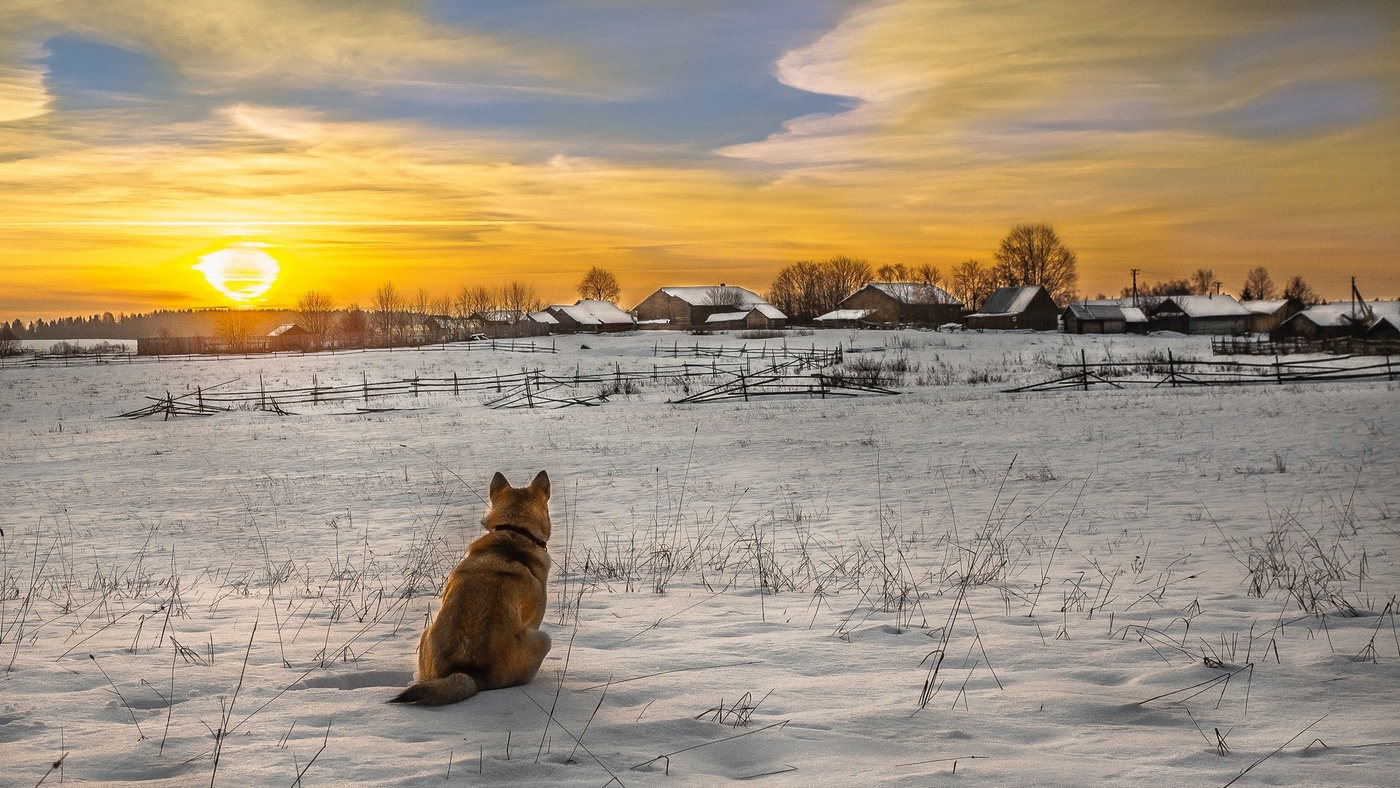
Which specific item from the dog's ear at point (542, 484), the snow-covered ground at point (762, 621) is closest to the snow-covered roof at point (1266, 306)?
the snow-covered ground at point (762, 621)

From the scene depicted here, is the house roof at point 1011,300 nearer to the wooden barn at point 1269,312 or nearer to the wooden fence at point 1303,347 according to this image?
the wooden barn at point 1269,312

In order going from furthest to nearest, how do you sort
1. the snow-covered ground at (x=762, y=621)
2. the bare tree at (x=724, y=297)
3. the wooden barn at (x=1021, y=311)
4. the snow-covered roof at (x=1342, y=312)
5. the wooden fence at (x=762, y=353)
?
the bare tree at (x=724, y=297), the wooden barn at (x=1021, y=311), the snow-covered roof at (x=1342, y=312), the wooden fence at (x=762, y=353), the snow-covered ground at (x=762, y=621)

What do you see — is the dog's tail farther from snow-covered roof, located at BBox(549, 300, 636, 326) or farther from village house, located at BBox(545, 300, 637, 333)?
snow-covered roof, located at BBox(549, 300, 636, 326)

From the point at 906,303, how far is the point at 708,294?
2630cm

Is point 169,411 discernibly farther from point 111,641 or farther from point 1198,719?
point 1198,719

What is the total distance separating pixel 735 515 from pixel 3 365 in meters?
72.5

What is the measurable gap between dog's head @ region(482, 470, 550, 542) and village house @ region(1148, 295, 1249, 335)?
356 feet

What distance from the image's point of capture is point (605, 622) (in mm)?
5984

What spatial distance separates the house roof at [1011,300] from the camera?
Answer: 97562mm

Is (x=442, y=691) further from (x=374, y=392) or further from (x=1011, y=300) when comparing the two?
(x=1011, y=300)

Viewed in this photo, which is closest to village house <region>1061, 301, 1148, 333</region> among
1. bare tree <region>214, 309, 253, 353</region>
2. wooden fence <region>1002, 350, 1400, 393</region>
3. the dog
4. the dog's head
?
wooden fence <region>1002, 350, 1400, 393</region>

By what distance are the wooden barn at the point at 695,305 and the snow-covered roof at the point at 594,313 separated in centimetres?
410

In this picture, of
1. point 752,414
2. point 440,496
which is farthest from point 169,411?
point 440,496

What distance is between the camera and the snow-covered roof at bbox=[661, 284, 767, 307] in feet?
380
